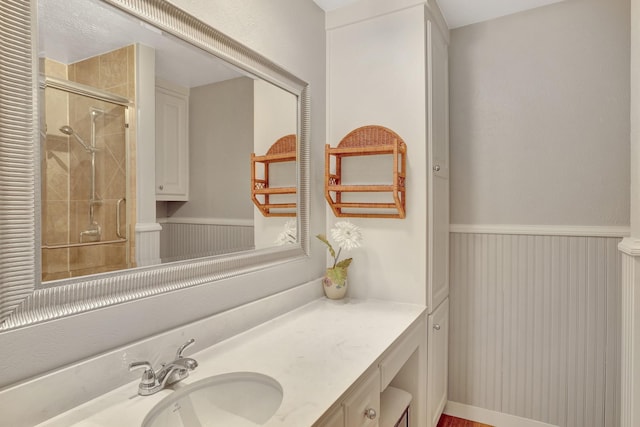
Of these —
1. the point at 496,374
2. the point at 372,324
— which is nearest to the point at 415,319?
the point at 372,324

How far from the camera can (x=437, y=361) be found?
6.39 feet

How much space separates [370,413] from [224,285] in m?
0.65

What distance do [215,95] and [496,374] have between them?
2.18 metres

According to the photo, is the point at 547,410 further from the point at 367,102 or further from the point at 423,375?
the point at 367,102

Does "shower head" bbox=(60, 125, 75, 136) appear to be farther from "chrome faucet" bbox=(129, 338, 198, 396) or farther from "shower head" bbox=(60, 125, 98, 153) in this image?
"chrome faucet" bbox=(129, 338, 198, 396)

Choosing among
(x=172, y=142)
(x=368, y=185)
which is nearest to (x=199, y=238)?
(x=172, y=142)

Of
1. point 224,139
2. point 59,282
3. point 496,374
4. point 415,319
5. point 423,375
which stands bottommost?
point 496,374

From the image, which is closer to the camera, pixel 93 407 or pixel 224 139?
pixel 93 407

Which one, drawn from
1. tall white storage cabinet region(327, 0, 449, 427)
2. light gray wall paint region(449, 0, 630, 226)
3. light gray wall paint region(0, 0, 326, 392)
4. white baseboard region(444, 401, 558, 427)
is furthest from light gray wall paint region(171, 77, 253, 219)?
white baseboard region(444, 401, 558, 427)

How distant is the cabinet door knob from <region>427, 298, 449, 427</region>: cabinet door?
2.48 ft

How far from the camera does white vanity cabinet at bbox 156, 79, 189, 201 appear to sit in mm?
1152

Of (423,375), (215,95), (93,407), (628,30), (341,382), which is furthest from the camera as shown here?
(628,30)

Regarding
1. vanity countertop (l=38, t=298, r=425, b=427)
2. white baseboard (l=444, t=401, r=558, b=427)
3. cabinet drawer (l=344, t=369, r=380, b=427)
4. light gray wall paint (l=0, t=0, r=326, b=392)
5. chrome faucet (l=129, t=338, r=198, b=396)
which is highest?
light gray wall paint (l=0, t=0, r=326, b=392)

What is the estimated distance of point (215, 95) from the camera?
1.35 m
